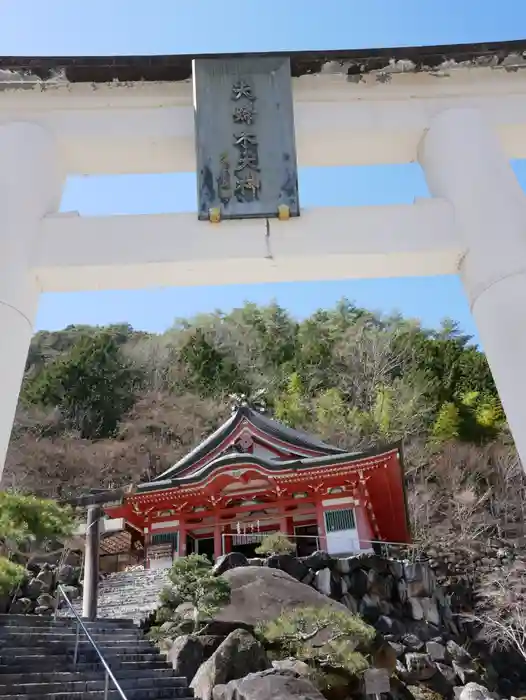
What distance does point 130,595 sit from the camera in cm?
1332

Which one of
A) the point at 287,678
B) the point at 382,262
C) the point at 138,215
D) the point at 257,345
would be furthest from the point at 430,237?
the point at 257,345

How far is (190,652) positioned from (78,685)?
236 cm

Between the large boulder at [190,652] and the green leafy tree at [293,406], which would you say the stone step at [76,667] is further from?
the green leafy tree at [293,406]

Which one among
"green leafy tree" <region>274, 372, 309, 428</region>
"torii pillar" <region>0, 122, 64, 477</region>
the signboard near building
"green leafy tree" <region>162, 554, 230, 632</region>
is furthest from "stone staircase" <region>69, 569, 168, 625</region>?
"green leafy tree" <region>274, 372, 309, 428</region>

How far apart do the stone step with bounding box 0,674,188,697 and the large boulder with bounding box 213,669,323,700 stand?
0.53m

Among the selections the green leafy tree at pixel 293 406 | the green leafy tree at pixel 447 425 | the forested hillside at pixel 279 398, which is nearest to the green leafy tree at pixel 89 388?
the forested hillside at pixel 279 398

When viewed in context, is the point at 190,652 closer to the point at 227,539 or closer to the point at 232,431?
the point at 227,539

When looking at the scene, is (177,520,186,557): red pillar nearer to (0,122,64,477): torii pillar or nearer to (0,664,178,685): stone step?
(0,664,178,685): stone step

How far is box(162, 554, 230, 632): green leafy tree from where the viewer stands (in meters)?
9.74

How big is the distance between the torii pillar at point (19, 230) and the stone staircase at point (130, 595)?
8869 mm

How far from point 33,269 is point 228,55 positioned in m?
1.70

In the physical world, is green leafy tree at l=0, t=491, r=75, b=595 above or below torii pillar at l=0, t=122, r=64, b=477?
above

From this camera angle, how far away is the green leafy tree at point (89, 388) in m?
33.7

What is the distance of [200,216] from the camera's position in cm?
306
